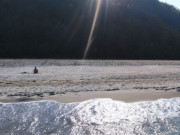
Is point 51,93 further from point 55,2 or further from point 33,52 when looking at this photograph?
point 55,2

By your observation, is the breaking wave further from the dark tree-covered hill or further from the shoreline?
Answer: the dark tree-covered hill

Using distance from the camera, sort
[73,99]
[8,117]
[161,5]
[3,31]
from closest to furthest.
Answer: [8,117]
[73,99]
[3,31]
[161,5]

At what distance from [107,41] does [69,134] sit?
1440 inches

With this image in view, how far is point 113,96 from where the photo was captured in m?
9.02

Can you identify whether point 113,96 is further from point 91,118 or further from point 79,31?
point 79,31

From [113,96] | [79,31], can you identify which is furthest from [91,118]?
[79,31]

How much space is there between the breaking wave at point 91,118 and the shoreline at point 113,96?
1.52 ft

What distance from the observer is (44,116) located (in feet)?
21.6

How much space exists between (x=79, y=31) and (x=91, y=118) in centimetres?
3603

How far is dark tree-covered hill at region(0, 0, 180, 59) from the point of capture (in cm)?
3707

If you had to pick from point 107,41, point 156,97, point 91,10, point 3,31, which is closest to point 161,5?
point 91,10

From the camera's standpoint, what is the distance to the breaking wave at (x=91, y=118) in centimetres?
562

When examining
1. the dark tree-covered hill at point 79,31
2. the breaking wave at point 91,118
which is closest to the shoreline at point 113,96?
the breaking wave at point 91,118

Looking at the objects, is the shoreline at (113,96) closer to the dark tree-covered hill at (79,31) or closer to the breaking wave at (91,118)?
the breaking wave at (91,118)
